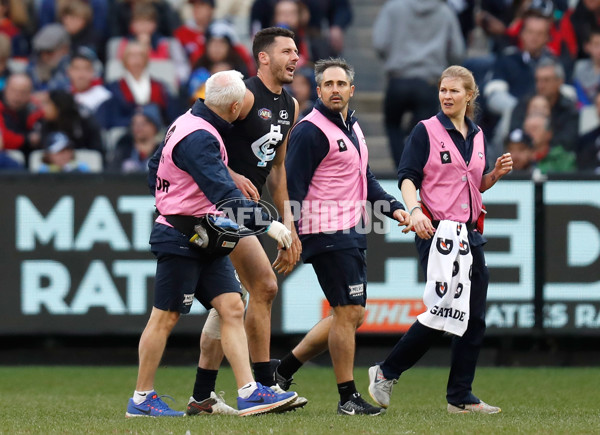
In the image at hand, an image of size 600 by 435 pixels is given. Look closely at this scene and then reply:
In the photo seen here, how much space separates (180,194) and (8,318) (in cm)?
441

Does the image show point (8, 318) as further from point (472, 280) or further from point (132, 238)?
point (472, 280)

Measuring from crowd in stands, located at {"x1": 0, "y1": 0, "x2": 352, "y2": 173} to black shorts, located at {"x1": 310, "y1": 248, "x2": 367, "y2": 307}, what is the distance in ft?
17.9

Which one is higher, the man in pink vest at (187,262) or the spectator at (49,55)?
the spectator at (49,55)

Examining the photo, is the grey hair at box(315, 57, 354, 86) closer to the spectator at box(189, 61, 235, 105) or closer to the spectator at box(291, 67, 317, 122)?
the spectator at box(291, 67, 317, 122)

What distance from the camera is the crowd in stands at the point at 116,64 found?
13.3 metres

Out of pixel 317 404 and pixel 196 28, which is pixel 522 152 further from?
pixel 196 28

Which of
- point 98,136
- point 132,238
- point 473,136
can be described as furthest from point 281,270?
point 98,136

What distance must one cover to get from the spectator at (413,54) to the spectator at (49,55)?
3.98 m

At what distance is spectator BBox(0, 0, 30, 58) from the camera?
15625 mm

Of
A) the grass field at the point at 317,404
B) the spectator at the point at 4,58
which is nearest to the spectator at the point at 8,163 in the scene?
the spectator at the point at 4,58

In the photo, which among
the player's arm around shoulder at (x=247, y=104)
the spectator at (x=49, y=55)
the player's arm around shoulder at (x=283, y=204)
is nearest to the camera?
the player's arm around shoulder at (x=283, y=204)

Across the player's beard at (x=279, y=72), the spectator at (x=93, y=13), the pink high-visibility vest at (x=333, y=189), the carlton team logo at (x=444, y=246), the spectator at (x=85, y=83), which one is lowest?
the carlton team logo at (x=444, y=246)

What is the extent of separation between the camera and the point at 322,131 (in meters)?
7.84

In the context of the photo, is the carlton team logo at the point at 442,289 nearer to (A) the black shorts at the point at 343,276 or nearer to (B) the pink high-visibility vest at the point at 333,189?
(A) the black shorts at the point at 343,276
